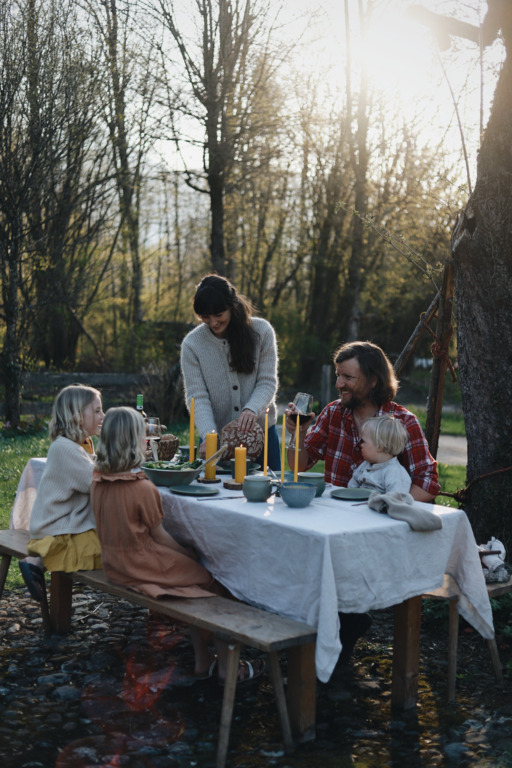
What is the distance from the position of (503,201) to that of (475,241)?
0.96ft

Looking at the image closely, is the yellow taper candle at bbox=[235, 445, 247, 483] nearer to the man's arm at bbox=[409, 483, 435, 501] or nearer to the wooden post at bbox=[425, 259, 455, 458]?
the man's arm at bbox=[409, 483, 435, 501]

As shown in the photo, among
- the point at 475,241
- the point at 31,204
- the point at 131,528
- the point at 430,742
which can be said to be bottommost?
the point at 430,742

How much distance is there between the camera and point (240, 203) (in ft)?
62.5

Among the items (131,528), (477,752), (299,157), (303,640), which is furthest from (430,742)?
(299,157)

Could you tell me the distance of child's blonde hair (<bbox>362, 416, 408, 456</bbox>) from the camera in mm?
4074

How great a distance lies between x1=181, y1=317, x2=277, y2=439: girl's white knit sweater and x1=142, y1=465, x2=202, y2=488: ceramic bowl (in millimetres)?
891

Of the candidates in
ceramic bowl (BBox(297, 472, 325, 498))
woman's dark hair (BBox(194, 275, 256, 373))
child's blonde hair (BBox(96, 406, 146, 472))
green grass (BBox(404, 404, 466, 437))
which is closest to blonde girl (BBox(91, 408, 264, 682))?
child's blonde hair (BBox(96, 406, 146, 472))

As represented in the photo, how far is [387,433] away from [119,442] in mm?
1289

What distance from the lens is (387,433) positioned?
407cm

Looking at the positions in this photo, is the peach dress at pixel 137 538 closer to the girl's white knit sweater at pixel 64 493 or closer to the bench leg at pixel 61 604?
the girl's white knit sweater at pixel 64 493

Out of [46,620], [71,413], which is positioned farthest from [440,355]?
[46,620]

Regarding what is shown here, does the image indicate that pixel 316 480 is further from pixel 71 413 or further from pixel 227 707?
pixel 71 413

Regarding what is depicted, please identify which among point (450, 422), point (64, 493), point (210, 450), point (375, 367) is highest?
point (375, 367)

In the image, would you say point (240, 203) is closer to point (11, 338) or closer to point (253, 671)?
point (11, 338)
